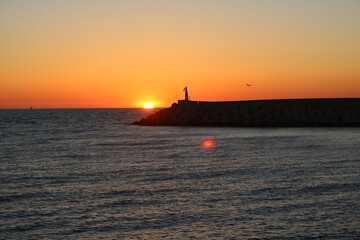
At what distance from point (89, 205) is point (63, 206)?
26.8 inches

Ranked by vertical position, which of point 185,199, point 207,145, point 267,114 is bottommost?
point 185,199

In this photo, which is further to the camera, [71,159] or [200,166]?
[71,159]

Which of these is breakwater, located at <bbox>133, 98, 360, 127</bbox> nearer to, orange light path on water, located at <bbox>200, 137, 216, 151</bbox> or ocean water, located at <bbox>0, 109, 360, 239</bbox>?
orange light path on water, located at <bbox>200, 137, 216, 151</bbox>

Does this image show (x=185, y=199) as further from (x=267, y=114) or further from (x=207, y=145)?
(x=267, y=114)

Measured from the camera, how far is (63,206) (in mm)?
12695

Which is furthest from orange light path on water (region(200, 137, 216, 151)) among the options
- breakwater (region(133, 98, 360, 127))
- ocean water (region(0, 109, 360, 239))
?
breakwater (region(133, 98, 360, 127))

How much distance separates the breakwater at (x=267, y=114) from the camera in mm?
56875

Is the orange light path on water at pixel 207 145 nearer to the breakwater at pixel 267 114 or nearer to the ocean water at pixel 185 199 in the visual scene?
the ocean water at pixel 185 199

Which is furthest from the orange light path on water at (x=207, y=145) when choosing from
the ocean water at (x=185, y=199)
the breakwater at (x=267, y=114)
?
the breakwater at (x=267, y=114)

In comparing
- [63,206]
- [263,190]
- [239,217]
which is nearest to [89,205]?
[63,206]

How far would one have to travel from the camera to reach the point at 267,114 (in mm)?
62094

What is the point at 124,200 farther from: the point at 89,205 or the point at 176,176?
the point at 176,176

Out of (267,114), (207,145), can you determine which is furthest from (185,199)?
(267,114)

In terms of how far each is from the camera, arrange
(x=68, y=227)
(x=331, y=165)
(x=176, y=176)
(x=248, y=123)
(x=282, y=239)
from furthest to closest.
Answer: (x=248, y=123)
(x=331, y=165)
(x=176, y=176)
(x=68, y=227)
(x=282, y=239)
